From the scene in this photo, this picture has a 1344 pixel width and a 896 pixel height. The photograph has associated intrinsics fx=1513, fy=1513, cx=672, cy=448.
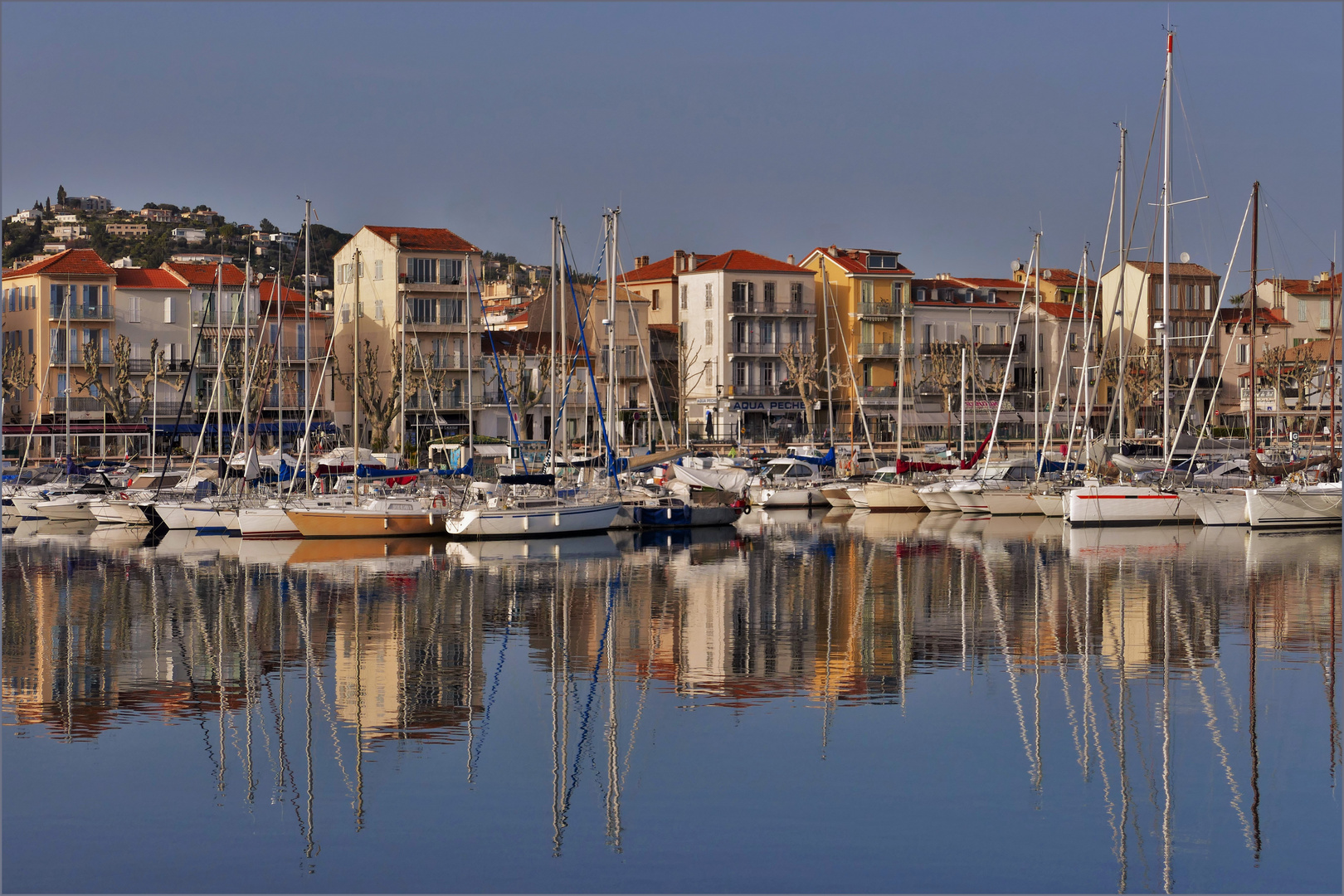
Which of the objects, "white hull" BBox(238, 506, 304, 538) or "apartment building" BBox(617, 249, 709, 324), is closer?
"white hull" BBox(238, 506, 304, 538)

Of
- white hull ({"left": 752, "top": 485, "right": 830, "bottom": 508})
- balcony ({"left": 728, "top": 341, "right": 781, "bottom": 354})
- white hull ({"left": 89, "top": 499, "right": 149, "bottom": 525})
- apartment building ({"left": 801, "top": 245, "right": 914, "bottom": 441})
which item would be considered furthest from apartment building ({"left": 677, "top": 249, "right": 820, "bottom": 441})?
white hull ({"left": 89, "top": 499, "right": 149, "bottom": 525})

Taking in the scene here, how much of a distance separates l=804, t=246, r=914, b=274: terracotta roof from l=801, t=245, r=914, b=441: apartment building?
0.17 feet

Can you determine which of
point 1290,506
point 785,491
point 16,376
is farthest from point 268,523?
point 16,376

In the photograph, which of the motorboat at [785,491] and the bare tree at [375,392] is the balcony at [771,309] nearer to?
the bare tree at [375,392]

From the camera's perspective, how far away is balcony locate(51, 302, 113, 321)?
7644 cm

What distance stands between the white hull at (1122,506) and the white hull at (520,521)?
1346 centimetres

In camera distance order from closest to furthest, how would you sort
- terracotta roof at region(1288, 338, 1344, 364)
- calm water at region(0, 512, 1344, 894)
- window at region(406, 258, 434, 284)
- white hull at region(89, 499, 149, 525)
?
calm water at region(0, 512, 1344, 894) < white hull at region(89, 499, 149, 525) < window at region(406, 258, 434, 284) < terracotta roof at region(1288, 338, 1344, 364)

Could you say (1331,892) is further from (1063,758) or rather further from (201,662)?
(201,662)

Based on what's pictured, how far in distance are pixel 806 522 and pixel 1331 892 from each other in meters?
38.5

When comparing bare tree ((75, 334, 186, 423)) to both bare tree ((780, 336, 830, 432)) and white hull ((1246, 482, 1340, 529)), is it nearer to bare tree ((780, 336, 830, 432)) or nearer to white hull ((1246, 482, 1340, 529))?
bare tree ((780, 336, 830, 432))

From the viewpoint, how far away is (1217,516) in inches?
1710

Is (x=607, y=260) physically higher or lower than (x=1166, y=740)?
higher

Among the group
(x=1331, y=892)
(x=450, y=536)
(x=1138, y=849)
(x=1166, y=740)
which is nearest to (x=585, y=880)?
(x=1138, y=849)

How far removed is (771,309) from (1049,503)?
42637mm
